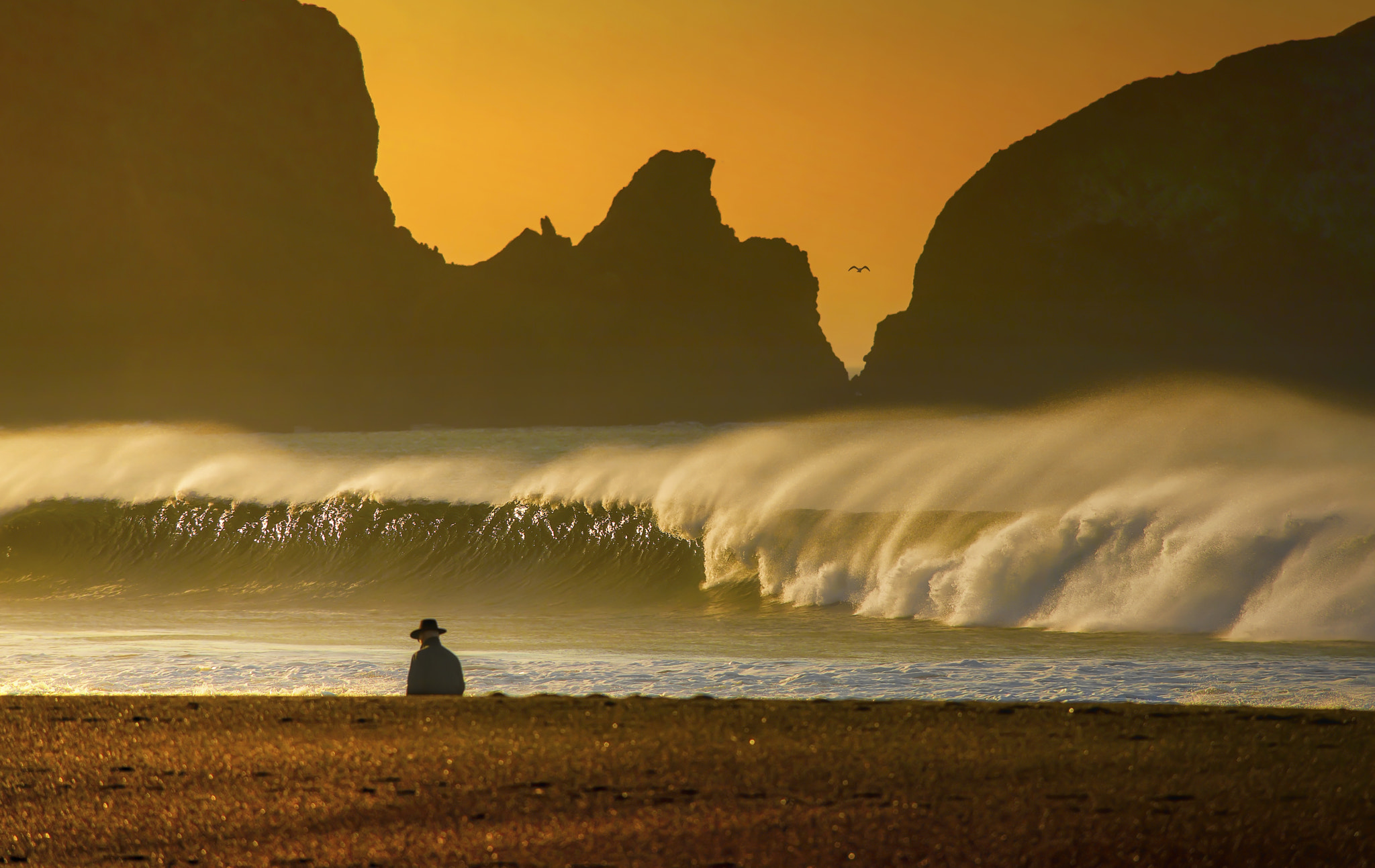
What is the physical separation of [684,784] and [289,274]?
132 m

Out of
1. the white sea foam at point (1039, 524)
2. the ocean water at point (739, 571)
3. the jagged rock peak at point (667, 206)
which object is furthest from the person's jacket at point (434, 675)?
the jagged rock peak at point (667, 206)

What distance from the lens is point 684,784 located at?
5703 mm

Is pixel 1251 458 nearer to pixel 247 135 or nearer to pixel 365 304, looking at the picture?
pixel 365 304

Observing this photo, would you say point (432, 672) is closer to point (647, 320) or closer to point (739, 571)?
point (739, 571)

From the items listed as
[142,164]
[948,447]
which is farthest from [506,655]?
[142,164]

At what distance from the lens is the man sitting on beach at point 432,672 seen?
8344 millimetres

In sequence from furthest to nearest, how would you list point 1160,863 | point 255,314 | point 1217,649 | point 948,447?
point 255,314 < point 948,447 < point 1217,649 < point 1160,863

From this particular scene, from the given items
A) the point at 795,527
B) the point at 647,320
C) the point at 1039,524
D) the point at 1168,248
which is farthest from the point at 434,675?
the point at 1168,248

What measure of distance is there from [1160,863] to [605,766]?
96.1 inches

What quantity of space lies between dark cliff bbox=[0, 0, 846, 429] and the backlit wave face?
8446 cm

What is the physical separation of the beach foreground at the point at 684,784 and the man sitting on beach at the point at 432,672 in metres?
0.54

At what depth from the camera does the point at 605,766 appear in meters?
6.05

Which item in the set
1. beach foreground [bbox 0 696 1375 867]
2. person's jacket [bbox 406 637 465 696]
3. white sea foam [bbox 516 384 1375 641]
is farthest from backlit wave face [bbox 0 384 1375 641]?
person's jacket [bbox 406 637 465 696]

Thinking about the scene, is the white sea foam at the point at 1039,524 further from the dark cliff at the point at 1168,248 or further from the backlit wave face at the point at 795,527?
the dark cliff at the point at 1168,248
